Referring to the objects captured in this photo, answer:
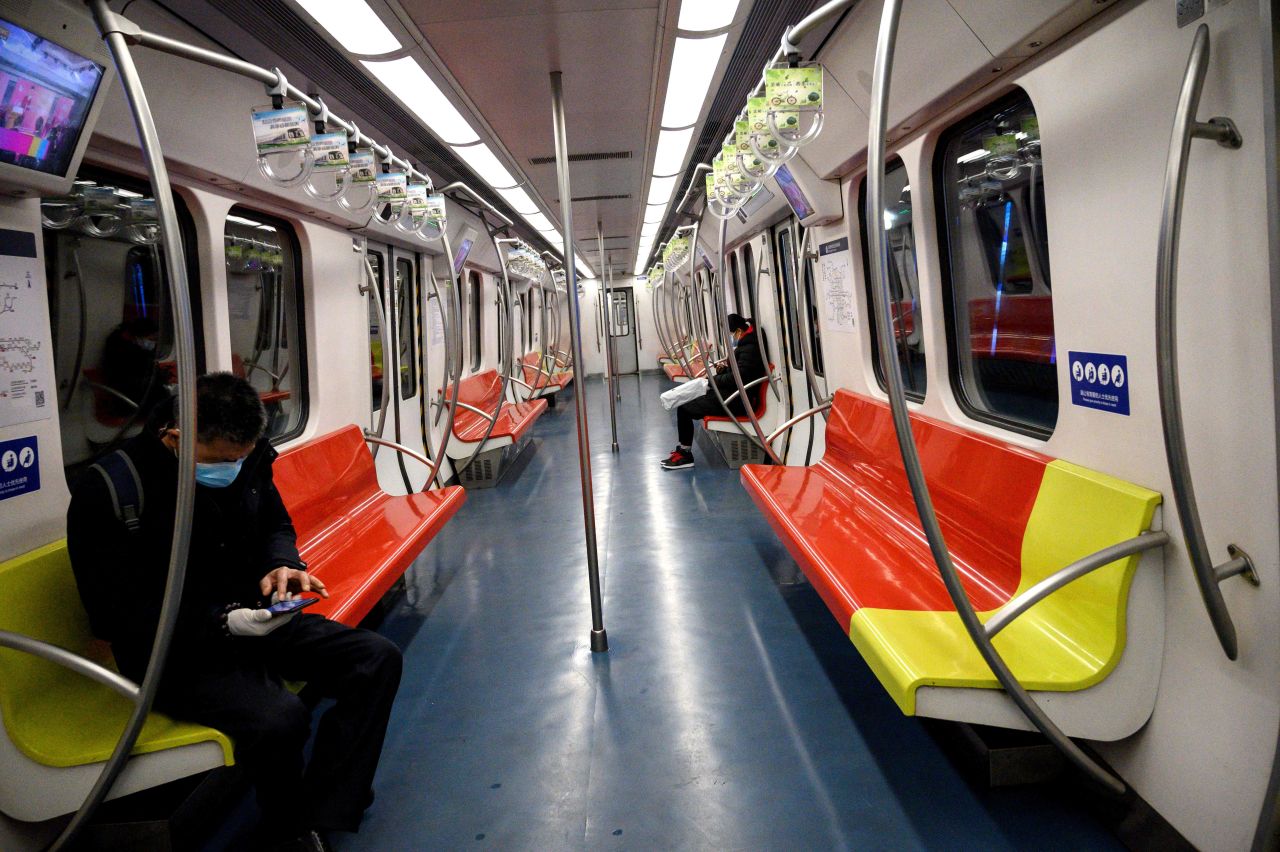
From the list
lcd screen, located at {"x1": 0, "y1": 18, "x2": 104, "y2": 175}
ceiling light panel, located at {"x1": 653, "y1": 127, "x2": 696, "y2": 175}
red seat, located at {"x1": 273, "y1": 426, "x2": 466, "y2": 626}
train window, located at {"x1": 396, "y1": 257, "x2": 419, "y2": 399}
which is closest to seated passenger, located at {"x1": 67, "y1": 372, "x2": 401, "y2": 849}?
red seat, located at {"x1": 273, "y1": 426, "x2": 466, "y2": 626}

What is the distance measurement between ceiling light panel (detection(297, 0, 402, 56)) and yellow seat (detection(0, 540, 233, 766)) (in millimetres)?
1999

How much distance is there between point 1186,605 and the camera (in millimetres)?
1800

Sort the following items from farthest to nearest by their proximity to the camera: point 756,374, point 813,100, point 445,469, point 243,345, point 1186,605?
1. point 756,374
2. point 445,469
3. point 243,345
4. point 813,100
5. point 1186,605

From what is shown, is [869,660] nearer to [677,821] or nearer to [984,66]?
[677,821]

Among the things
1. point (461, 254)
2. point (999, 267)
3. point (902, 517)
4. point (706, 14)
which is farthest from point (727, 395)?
point (706, 14)

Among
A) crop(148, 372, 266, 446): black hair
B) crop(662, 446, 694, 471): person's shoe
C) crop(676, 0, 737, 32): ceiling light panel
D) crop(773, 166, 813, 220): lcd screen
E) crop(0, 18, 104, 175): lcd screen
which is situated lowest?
crop(662, 446, 694, 471): person's shoe

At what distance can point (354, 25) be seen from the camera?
275cm

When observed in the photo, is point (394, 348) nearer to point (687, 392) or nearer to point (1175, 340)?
point (687, 392)

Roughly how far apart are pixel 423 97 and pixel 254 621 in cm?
272

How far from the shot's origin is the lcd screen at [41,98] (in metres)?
1.79

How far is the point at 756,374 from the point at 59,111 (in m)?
5.88

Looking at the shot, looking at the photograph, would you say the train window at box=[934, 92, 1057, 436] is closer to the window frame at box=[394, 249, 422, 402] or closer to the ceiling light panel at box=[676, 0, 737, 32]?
the ceiling light panel at box=[676, 0, 737, 32]

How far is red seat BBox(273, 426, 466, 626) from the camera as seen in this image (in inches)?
116

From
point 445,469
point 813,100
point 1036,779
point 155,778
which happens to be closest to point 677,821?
point 1036,779
